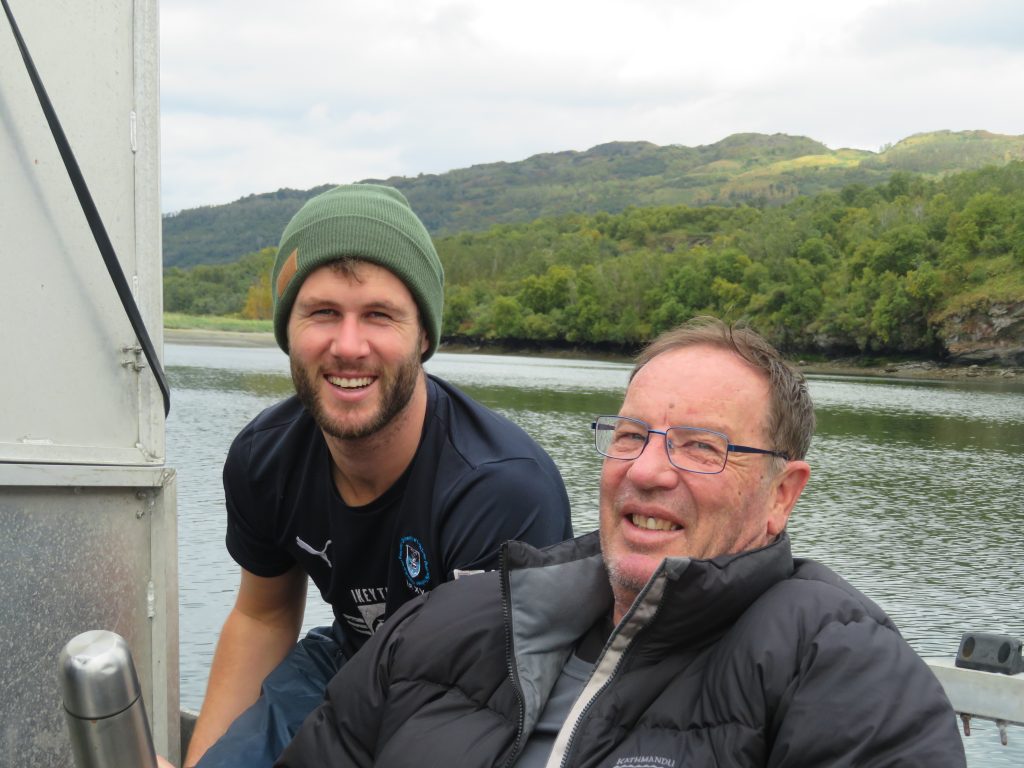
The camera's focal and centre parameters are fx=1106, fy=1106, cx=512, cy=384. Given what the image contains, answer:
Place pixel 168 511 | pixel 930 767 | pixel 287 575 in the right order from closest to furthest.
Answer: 1. pixel 930 767
2. pixel 168 511
3. pixel 287 575

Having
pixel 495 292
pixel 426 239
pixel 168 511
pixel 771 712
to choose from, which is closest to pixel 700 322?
pixel 426 239

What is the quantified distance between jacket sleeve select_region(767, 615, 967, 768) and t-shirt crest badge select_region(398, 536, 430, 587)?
108cm

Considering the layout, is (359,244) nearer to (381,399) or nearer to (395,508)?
(381,399)

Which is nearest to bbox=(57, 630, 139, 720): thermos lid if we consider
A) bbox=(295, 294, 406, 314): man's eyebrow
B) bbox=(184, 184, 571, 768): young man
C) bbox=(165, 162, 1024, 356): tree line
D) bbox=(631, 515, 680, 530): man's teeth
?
bbox=(631, 515, 680, 530): man's teeth

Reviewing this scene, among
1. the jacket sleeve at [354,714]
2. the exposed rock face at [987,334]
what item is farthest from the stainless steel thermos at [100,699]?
the exposed rock face at [987,334]

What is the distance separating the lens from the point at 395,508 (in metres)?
2.70

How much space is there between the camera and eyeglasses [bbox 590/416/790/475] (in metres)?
2.12

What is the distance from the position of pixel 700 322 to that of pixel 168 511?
138 centimetres

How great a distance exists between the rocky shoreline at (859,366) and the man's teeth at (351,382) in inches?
2569

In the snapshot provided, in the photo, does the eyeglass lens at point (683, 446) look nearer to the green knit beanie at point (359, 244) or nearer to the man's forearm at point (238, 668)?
the green knit beanie at point (359, 244)

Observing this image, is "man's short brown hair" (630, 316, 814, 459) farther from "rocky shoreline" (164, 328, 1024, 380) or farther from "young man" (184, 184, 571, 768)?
"rocky shoreline" (164, 328, 1024, 380)

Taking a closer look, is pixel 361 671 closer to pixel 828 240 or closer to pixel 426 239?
pixel 426 239

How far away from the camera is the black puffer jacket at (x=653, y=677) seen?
5.56 feet

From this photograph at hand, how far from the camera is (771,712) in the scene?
177cm
